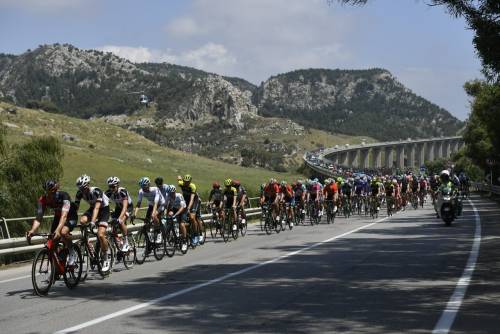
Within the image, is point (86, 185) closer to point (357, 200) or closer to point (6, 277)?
point (6, 277)

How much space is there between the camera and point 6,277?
1414 cm

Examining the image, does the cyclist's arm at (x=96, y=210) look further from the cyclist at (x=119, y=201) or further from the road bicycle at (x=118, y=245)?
the road bicycle at (x=118, y=245)

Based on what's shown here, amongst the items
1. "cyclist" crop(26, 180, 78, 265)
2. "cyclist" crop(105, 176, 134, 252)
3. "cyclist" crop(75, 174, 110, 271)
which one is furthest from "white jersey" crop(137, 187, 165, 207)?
"cyclist" crop(26, 180, 78, 265)

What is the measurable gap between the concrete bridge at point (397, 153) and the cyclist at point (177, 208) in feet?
482

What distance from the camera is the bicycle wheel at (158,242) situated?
53.4 feet

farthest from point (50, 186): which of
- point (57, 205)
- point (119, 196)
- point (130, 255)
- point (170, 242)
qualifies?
point (170, 242)

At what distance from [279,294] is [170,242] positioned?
24.0ft

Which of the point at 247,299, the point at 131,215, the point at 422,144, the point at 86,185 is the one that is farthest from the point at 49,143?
the point at 422,144

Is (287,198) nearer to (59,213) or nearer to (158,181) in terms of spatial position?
(158,181)

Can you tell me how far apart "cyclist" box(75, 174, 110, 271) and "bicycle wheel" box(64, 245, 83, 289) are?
754 millimetres

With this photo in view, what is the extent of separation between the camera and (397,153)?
189625mm

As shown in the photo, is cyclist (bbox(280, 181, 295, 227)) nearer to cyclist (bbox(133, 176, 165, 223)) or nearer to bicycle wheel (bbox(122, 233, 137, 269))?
cyclist (bbox(133, 176, 165, 223))

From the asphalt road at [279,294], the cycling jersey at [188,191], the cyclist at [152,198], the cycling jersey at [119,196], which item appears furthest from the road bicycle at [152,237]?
the cycling jersey at [188,191]

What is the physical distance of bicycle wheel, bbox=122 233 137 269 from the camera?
1447cm
